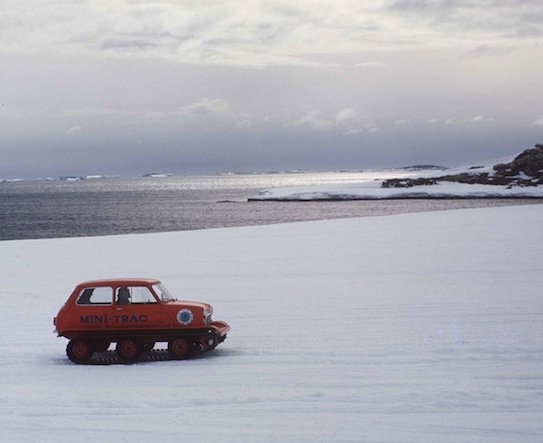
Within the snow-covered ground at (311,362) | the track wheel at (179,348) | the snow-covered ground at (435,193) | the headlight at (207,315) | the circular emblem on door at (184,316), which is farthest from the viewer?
the snow-covered ground at (435,193)

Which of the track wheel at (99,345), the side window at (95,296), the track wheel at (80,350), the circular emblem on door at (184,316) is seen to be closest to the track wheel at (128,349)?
the track wheel at (99,345)

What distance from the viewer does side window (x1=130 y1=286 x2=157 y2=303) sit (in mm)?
11750

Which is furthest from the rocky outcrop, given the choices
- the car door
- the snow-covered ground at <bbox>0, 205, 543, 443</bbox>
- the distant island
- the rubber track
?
the car door

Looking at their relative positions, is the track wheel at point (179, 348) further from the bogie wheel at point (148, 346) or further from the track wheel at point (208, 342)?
the bogie wheel at point (148, 346)

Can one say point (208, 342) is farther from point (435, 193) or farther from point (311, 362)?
point (435, 193)

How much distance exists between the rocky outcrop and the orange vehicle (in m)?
112

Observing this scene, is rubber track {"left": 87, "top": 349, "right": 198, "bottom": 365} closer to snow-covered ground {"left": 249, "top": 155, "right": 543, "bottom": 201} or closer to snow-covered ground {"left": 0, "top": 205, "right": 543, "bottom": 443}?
snow-covered ground {"left": 0, "top": 205, "right": 543, "bottom": 443}

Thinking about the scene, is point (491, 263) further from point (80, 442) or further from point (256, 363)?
point (80, 442)

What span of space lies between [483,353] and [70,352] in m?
5.95

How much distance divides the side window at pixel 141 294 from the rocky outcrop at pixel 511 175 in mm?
111682

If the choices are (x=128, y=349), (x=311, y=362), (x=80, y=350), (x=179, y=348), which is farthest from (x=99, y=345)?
(x=311, y=362)

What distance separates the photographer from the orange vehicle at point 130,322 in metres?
11.5

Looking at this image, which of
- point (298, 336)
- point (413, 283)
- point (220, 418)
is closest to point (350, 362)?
point (298, 336)

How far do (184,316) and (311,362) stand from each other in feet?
6.22
